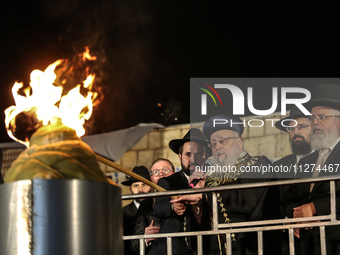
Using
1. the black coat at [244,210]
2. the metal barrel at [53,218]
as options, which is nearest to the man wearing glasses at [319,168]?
the black coat at [244,210]

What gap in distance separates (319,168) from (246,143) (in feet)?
11.3

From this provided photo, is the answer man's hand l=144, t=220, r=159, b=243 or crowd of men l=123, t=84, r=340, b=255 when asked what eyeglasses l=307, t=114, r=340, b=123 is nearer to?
crowd of men l=123, t=84, r=340, b=255

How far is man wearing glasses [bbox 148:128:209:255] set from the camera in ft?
15.9

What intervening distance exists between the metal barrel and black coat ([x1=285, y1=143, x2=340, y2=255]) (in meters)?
2.27

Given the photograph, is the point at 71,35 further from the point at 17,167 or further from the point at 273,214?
the point at 17,167

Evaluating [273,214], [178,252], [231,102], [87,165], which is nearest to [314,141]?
[273,214]

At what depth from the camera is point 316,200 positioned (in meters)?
4.56

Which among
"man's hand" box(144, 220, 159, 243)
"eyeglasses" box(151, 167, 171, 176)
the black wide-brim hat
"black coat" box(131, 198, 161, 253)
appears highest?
the black wide-brim hat

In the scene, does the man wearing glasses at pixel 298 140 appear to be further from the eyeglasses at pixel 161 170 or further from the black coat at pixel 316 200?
the eyeglasses at pixel 161 170

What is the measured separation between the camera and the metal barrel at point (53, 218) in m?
2.73

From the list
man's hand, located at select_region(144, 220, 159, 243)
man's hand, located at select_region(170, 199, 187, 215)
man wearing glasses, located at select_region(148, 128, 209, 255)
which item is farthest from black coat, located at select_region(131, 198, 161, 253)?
man's hand, located at select_region(170, 199, 187, 215)

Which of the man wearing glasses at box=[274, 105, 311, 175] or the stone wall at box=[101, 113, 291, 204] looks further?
the stone wall at box=[101, 113, 291, 204]

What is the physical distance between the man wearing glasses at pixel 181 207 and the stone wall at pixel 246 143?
2.26m

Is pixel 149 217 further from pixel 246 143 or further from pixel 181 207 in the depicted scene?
pixel 246 143
